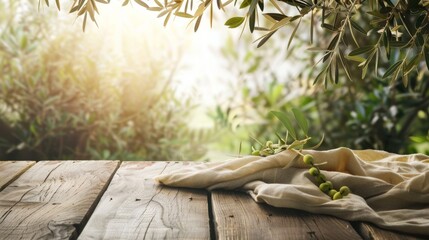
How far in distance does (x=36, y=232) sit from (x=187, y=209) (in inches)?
13.8

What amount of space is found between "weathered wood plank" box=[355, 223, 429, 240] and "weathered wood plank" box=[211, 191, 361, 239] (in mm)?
24

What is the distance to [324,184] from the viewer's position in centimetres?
148

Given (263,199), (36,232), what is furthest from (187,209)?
(36,232)

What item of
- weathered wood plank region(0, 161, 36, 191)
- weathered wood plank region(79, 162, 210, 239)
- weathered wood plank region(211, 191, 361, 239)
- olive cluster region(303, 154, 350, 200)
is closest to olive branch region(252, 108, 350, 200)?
olive cluster region(303, 154, 350, 200)

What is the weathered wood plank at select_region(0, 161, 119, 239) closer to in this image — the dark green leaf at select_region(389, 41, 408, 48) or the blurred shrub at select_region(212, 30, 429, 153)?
the dark green leaf at select_region(389, 41, 408, 48)

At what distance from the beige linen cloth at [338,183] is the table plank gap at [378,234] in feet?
0.04

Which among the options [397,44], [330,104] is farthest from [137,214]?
[330,104]

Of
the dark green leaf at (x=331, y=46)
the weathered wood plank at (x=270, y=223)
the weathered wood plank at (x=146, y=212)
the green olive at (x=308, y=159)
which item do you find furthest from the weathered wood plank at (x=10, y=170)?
the dark green leaf at (x=331, y=46)

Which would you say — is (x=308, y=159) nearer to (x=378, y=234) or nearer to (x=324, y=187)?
(x=324, y=187)

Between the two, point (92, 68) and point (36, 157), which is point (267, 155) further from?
point (36, 157)

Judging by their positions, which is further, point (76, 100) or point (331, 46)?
point (76, 100)

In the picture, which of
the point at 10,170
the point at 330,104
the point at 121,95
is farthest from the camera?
the point at 330,104

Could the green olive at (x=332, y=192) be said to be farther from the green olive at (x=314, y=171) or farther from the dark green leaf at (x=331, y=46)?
the dark green leaf at (x=331, y=46)

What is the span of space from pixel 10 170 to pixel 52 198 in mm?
400
